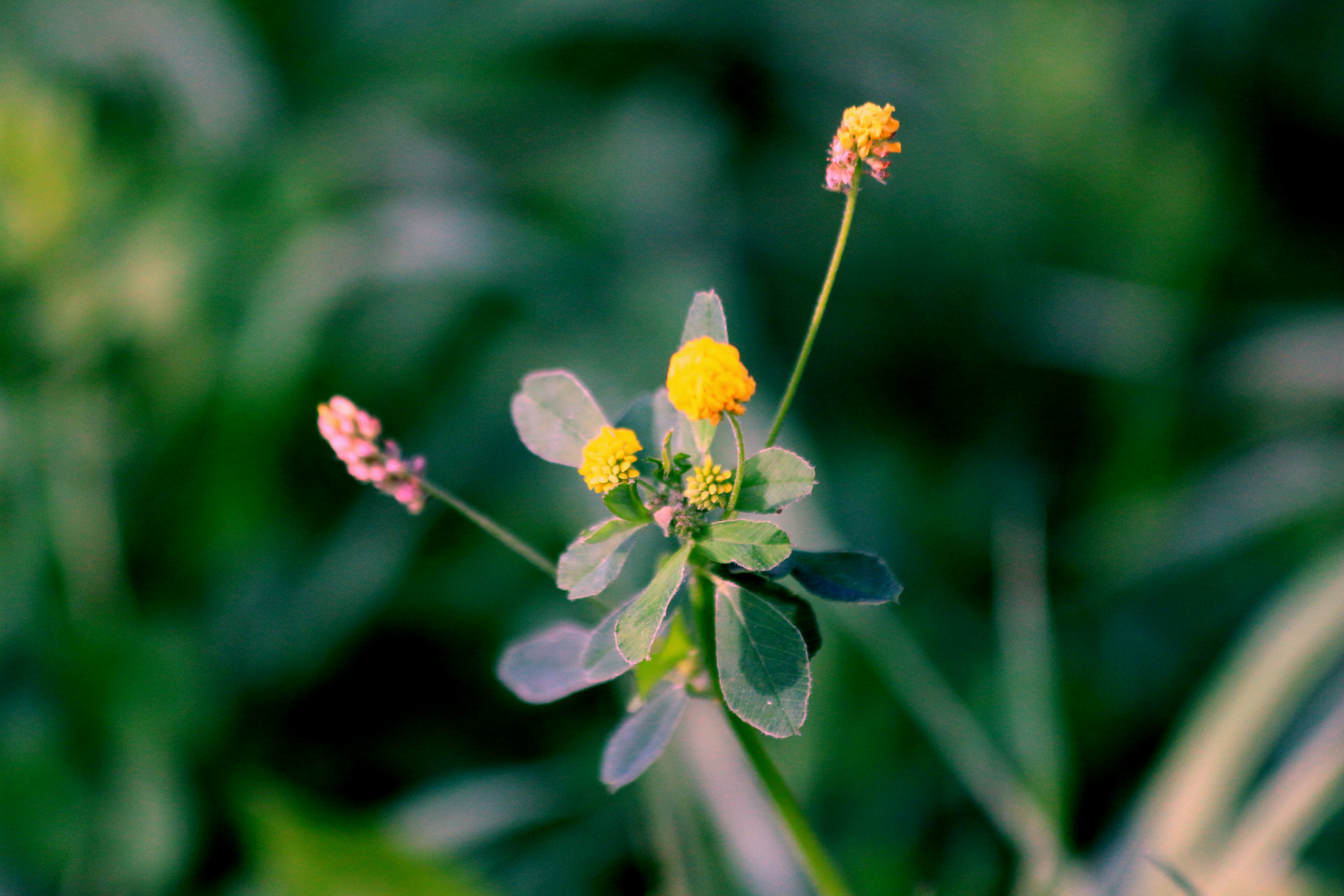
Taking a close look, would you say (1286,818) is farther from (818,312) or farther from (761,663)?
(818,312)

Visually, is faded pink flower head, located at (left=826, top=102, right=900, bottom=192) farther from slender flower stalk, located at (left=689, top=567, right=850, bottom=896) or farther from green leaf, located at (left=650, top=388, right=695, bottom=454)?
slender flower stalk, located at (left=689, top=567, right=850, bottom=896)

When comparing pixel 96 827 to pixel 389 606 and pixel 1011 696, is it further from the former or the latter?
pixel 1011 696

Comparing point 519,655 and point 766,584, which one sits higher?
point 766,584

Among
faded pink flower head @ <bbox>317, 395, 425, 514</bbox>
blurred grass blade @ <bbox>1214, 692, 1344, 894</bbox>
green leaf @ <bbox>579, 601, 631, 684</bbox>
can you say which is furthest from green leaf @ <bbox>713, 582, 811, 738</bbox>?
blurred grass blade @ <bbox>1214, 692, 1344, 894</bbox>

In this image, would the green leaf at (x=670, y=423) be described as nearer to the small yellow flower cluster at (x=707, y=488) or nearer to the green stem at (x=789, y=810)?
the small yellow flower cluster at (x=707, y=488)

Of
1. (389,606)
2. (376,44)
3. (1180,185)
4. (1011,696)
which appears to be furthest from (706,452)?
(376,44)

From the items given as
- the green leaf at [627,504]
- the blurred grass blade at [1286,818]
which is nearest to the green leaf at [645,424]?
the green leaf at [627,504]

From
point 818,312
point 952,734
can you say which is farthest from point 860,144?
point 952,734
